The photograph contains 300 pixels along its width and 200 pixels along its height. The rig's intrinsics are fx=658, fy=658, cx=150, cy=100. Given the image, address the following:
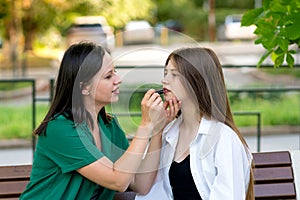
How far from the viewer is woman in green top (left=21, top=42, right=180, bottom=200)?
8.93ft

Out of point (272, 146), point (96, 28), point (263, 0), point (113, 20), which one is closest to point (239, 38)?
point (113, 20)

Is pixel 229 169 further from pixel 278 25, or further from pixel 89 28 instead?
pixel 89 28

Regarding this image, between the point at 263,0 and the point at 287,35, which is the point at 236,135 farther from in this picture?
the point at 263,0

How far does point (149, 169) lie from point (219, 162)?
36 centimetres

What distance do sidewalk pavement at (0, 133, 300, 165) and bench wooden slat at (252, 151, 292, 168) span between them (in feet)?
14.8

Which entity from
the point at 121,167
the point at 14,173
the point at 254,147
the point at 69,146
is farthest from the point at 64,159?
the point at 254,147

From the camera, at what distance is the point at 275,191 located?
3570 millimetres

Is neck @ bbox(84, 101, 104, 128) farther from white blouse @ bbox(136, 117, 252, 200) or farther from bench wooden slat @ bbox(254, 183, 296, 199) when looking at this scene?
bench wooden slat @ bbox(254, 183, 296, 199)

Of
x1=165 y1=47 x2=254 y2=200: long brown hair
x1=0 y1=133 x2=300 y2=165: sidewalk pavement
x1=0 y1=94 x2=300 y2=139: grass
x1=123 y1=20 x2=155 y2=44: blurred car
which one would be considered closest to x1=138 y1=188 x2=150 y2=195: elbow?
x1=165 y1=47 x2=254 y2=200: long brown hair

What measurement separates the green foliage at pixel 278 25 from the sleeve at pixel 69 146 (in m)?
1.40

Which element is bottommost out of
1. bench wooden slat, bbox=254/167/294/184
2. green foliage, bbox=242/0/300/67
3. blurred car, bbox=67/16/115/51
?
blurred car, bbox=67/16/115/51

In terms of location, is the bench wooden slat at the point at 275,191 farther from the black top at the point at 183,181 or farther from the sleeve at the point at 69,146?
the sleeve at the point at 69,146

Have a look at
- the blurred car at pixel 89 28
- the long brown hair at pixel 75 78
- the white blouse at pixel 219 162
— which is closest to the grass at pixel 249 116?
the white blouse at pixel 219 162

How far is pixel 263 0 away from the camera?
3.85 meters
